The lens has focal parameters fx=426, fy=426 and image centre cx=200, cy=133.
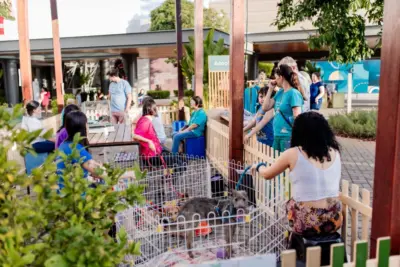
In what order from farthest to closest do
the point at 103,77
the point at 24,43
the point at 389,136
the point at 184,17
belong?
the point at 184,17, the point at 103,77, the point at 24,43, the point at 389,136

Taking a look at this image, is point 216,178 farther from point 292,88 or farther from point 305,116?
point 305,116

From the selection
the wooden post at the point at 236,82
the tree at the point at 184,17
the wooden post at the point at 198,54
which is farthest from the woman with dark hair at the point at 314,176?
the tree at the point at 184,17

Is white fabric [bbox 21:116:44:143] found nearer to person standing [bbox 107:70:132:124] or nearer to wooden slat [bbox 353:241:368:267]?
person standing [bbox 107:70:132:124]

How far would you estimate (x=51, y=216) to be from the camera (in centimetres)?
179

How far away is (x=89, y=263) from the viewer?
1.52 metres

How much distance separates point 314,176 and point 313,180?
1.2 inches

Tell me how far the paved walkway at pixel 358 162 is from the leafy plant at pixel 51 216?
238 inches

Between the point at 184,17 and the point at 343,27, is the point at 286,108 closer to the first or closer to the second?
the point at 343,27

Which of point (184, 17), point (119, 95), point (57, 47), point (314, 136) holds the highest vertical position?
point (184, 17)

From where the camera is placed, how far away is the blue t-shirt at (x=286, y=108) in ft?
15.9

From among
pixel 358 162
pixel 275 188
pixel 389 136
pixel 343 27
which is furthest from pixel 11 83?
pixel 389 136

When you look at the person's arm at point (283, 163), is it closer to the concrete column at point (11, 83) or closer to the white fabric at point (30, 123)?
the white fabric at point (30, 123)

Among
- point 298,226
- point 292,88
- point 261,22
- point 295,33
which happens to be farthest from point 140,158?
point 261,22

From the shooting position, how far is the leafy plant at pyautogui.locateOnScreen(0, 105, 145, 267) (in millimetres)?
1501
